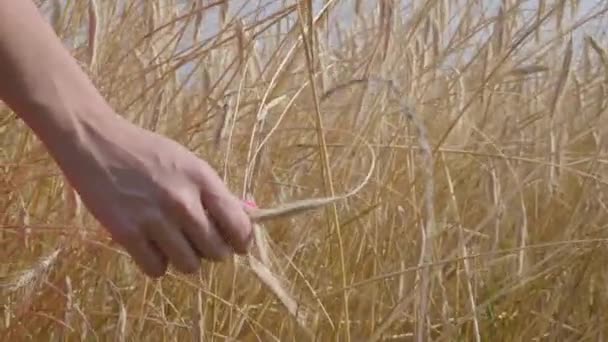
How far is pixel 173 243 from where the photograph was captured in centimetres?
41

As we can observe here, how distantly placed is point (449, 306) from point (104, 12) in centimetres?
43

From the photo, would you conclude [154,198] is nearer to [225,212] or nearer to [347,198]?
[225,212]

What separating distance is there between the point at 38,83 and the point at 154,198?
0.07m

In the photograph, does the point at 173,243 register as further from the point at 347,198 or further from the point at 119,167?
the point at 347,198

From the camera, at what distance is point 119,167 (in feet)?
1.37

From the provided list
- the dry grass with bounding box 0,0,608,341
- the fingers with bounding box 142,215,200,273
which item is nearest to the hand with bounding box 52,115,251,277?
the fingers with bounding box 142,215,200,273

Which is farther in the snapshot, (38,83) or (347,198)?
(347,198)

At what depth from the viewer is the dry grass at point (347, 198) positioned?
741 mm

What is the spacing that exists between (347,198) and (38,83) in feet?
1.50

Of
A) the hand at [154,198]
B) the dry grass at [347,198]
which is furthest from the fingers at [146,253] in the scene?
the dry grass at [347,198]

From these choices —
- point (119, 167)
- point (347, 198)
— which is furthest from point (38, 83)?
point (347, 198)

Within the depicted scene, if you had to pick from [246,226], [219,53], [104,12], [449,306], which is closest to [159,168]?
[246,226]

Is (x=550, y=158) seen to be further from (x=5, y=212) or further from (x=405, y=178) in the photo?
(x=5, y=212)

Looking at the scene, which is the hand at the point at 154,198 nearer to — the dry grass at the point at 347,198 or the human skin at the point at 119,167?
the human skin at the point at 119,167
